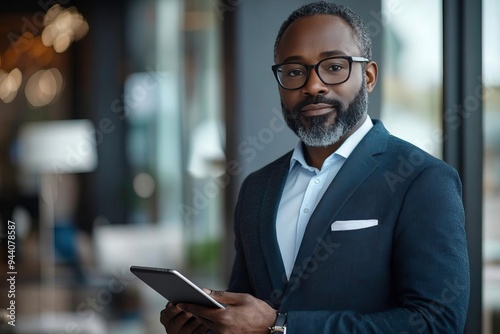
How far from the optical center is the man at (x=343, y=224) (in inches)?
53.9

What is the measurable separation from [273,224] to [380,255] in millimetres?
270

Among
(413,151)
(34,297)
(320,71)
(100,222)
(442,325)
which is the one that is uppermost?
(320,71)

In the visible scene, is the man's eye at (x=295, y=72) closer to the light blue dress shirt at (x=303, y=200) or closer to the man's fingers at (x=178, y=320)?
the light blue dress shirt at (x=303, y=200)

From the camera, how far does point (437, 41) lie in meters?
2.85

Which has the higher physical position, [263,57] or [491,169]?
[263,57]

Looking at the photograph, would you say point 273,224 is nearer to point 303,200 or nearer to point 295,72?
point 303,200

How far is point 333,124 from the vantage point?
151cm

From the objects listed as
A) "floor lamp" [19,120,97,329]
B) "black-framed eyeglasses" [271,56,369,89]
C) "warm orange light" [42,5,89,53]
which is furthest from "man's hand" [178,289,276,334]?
"warm orange light" [42,5,89,53]

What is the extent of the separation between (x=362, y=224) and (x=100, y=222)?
7.17 m

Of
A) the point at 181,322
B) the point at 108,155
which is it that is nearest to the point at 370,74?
the point at 181,322

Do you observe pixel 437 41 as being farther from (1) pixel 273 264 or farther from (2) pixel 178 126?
(2) pixel 178 126

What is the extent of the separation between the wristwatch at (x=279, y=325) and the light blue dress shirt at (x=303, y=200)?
128 mm

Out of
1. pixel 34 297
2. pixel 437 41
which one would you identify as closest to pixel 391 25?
pixel 437 41

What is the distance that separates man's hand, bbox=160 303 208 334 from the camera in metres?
1.53
